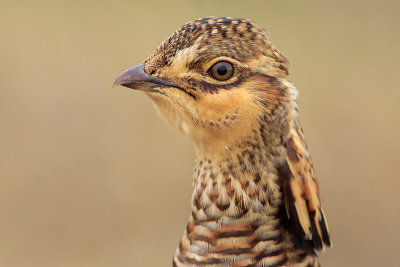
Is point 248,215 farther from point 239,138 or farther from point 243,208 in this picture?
point 239,138

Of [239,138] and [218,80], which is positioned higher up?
[218,80]

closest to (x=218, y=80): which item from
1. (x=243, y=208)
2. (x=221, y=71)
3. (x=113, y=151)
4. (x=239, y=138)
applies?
(x=221, y=71)

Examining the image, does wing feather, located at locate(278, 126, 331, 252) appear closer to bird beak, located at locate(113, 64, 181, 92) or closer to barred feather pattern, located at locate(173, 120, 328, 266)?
barred feather pattern, located at locate(173, 120, 328, 266)

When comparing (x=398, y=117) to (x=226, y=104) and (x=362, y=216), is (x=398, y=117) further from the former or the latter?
(x=226, y=104)

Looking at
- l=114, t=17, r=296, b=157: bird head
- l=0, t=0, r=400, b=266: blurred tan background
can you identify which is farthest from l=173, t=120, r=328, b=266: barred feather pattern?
l=0, t=0, r=400, b=266: blurred tan background

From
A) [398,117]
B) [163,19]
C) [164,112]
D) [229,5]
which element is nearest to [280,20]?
[229,5]

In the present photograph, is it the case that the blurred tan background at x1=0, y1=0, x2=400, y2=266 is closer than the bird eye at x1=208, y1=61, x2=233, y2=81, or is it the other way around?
the bird eye at x1=208, y1=61, x2=233, y2=81

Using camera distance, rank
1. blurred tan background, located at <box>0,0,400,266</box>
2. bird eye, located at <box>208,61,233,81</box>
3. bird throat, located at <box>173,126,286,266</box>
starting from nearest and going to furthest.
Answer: bird eye, located at <box>208,61,233,81</box>
bird throat, located at <box>173,126,286,266</box>
blurred tan background, located at <box>0,0,400,266</box>
